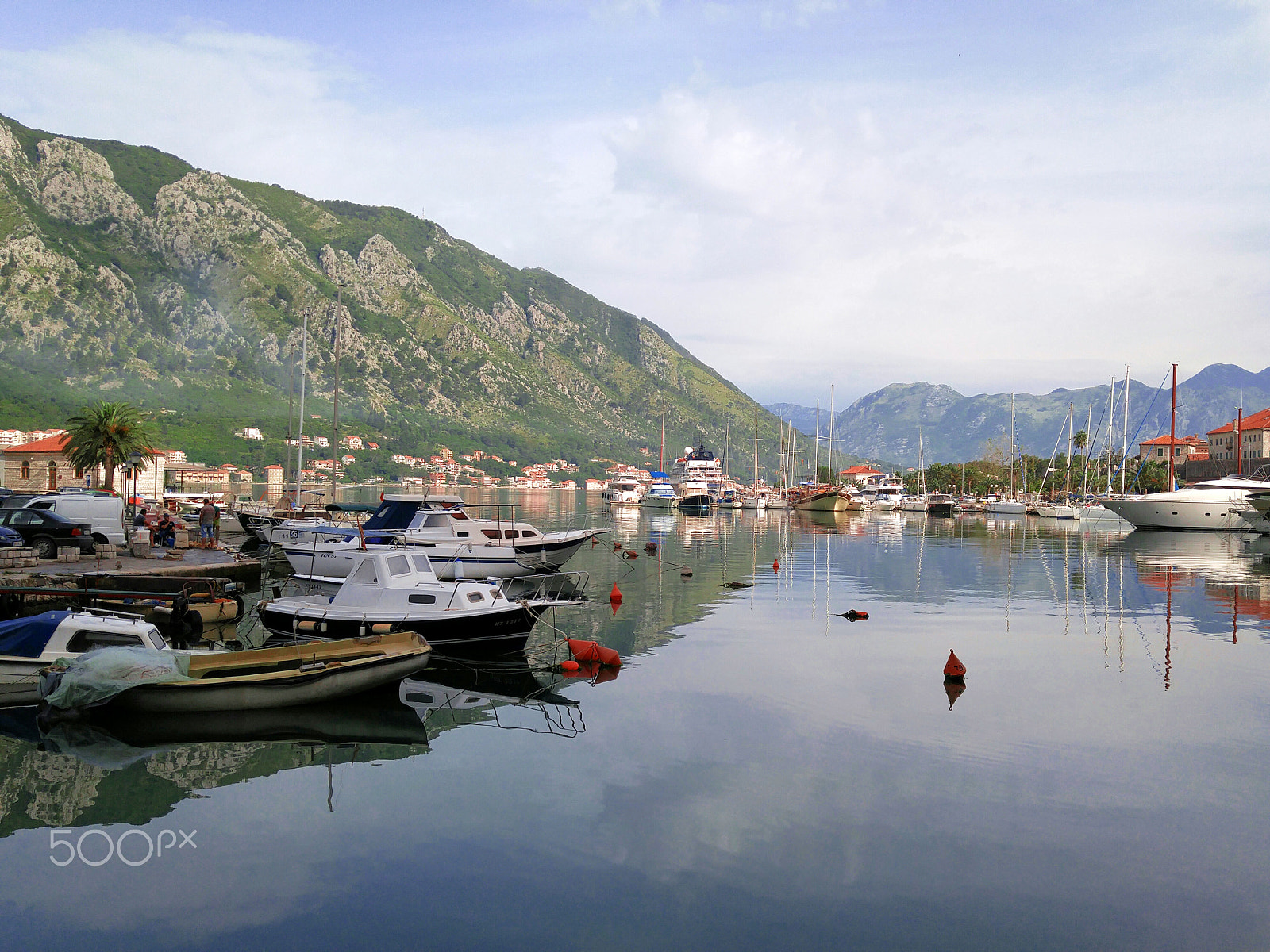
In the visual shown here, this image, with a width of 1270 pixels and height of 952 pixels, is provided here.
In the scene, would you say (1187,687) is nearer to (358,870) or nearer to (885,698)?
(885,698)

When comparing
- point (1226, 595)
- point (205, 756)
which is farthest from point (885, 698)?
point (1226, 595)

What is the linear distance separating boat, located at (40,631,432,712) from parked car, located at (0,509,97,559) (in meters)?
22.4

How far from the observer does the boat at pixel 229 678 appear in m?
18.2

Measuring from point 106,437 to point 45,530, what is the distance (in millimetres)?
28225

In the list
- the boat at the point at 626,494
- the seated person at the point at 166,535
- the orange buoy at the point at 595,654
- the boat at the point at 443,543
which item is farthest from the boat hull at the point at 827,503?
the orange buoy at the point at 595,654

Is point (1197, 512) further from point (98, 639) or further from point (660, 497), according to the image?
point (98, 639)

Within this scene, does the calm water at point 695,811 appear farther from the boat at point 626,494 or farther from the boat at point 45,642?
the boat at point 626,494

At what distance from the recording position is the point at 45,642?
64.5 ft

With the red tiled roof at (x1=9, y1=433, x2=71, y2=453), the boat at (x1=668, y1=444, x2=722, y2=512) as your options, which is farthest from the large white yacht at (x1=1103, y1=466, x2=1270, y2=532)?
the red tiled roof at (x1=9, y1=433, x2=71, y2=453)

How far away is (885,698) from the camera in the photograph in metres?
22.3

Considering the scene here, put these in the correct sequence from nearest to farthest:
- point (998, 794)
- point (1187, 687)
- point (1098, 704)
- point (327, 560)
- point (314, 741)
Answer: point (998, 794) → point (314, 741) → point (1098, 704) → point (1187, 687) → point (327, 560)

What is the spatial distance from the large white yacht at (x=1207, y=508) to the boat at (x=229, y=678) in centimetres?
9136

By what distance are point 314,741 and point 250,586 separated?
2448 centimetres

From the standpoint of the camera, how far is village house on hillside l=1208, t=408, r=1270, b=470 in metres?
157
